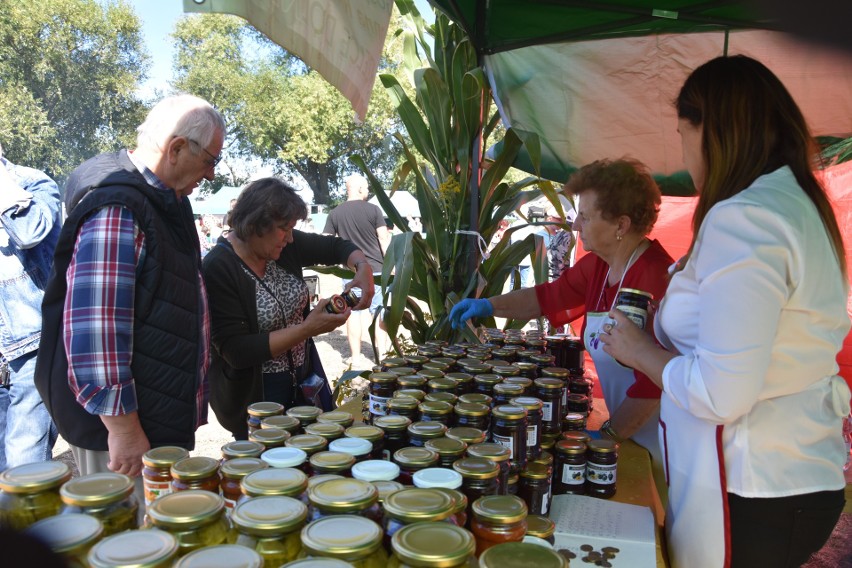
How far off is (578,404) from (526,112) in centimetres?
224

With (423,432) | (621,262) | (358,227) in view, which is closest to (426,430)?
(423,432)

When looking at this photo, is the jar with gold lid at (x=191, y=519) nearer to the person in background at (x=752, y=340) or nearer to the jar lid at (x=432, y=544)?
the jar lid at (x=432, y=544)

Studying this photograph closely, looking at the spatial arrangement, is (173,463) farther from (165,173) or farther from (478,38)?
(478,38)

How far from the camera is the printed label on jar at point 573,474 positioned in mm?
1730

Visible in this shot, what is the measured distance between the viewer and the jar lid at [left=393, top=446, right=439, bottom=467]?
4.05ft

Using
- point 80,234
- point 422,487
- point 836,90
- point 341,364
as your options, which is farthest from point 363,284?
point 341,364

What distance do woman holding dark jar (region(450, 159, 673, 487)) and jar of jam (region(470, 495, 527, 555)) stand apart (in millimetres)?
1233

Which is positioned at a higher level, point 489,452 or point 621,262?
point 621,262

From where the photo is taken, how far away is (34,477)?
1028mm

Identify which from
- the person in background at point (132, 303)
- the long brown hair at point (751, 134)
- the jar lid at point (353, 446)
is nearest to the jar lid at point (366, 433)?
the jar lid at point (353, 446)

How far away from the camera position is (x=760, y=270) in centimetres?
126

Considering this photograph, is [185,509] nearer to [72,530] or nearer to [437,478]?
[72,530]

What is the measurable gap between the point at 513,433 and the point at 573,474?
0.36m

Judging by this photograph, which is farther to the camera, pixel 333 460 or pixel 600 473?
pixel 600 473
